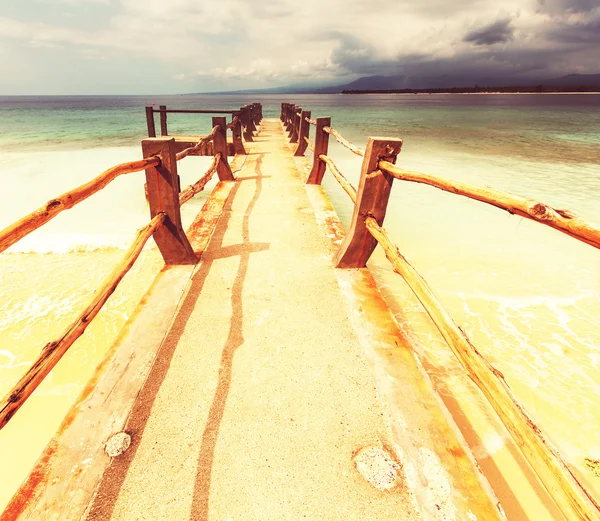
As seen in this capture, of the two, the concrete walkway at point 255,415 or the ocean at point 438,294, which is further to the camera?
the ocean at point 438,294

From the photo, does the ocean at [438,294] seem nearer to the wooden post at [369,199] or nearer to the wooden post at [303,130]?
the wooden post at [369,199]

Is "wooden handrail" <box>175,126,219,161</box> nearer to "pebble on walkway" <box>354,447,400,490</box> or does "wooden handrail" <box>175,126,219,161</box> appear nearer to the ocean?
the ocean

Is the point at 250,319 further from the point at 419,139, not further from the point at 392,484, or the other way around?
the point at 419,139

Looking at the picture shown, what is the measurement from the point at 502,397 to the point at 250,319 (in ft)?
5.58

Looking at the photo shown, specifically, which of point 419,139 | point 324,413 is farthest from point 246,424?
point 419,139

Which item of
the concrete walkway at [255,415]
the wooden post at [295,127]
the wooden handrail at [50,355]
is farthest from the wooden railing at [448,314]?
the wooden post at [295,127]

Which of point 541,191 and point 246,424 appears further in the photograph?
point 541,191

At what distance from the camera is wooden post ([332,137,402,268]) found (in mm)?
2773

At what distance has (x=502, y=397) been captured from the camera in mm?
1284

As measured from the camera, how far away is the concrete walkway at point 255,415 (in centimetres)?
137

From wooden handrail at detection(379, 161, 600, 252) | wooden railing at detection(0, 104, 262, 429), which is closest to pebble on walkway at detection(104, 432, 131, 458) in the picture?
wooden railing at detection(0, 104, 262, 429)

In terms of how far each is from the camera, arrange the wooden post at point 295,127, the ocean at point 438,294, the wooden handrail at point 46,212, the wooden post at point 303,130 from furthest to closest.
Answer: the wooden post at point 295,127 < the wooden post at point 303,130 < the ocean at point 438,294 < the wooden handrail at point 46,212

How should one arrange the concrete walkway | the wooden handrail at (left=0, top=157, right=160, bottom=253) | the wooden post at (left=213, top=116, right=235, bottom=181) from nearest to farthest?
the wooden handrail at (left=0, top=157, right=160, bottom=253) < the concrete walkway < the wooden post at (left=213, top=116, right=235, bottom=181)

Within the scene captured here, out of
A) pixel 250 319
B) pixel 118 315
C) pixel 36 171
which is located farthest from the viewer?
pixel 36 171
